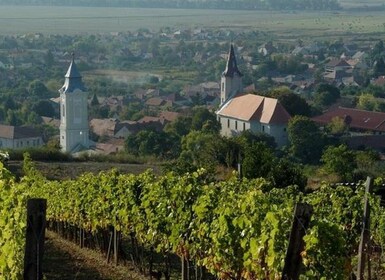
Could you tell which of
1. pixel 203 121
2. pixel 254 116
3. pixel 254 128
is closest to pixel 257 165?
pixel 203 121

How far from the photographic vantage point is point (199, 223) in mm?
8250

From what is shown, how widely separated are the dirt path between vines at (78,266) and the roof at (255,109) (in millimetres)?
41891

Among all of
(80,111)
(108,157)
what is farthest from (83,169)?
(80,111)

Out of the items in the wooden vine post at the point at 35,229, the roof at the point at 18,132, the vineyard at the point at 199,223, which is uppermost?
the wooden vine post at the point at 35,229

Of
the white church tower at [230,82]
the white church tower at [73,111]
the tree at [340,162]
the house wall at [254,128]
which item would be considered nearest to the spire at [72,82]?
the white church tower at [73,111]

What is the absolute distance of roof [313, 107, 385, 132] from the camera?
2323 inches

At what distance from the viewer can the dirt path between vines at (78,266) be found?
34.2 ft

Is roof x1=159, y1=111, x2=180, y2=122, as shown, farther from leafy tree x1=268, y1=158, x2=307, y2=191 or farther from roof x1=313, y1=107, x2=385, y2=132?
leafy tree x1=268, y1=158, x2=307, y2=191

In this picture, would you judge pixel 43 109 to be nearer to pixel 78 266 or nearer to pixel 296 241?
pixel 78 266

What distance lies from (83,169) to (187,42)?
145713 millimetres

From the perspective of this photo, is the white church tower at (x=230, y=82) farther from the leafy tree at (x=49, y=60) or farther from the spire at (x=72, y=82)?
the leafy tree at (x=49, y=60)

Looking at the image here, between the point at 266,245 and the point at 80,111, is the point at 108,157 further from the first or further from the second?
the point at 80,111

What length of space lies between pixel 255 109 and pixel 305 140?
991 centimetres

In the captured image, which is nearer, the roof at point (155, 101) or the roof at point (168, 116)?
the roof at point (168, 116)
